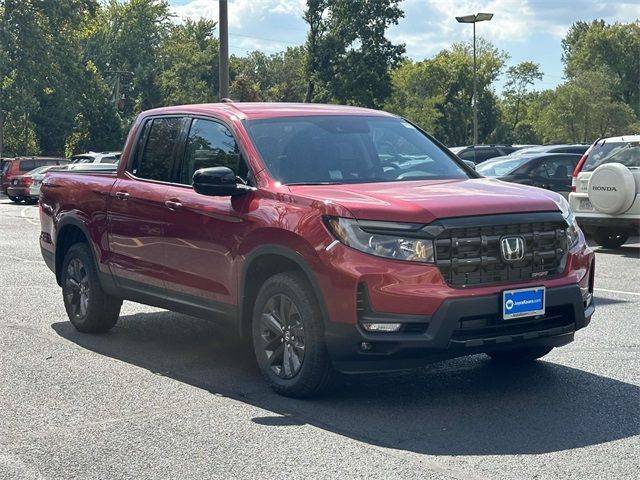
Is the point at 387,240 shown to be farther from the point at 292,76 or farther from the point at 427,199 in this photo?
the point at 292,76

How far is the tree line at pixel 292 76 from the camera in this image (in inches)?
2379

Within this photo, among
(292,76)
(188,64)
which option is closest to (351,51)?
(188,64)

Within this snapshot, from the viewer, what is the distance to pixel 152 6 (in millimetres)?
114625

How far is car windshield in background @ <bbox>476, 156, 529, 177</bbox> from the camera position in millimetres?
19953

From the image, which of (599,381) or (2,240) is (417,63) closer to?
(2,240)

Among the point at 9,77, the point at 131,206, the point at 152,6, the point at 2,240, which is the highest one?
the point at 152,6

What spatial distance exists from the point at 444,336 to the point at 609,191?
10.5 metres

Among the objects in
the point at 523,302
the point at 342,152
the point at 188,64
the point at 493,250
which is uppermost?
the point at 188,64

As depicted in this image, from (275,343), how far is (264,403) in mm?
401

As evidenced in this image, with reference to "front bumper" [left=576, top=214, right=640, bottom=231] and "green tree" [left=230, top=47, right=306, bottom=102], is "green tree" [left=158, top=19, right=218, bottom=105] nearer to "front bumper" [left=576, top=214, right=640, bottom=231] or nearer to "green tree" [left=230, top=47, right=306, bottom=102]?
"green tree" [left=230, top=47, right=306, bottom=102]

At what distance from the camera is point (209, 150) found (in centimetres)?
757

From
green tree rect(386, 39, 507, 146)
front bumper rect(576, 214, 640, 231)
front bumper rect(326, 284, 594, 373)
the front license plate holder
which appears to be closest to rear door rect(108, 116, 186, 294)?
front bumper rect(326, 284, 594, 373)

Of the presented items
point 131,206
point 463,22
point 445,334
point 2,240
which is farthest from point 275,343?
point 463,22

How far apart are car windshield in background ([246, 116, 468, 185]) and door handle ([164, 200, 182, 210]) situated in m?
0.75
